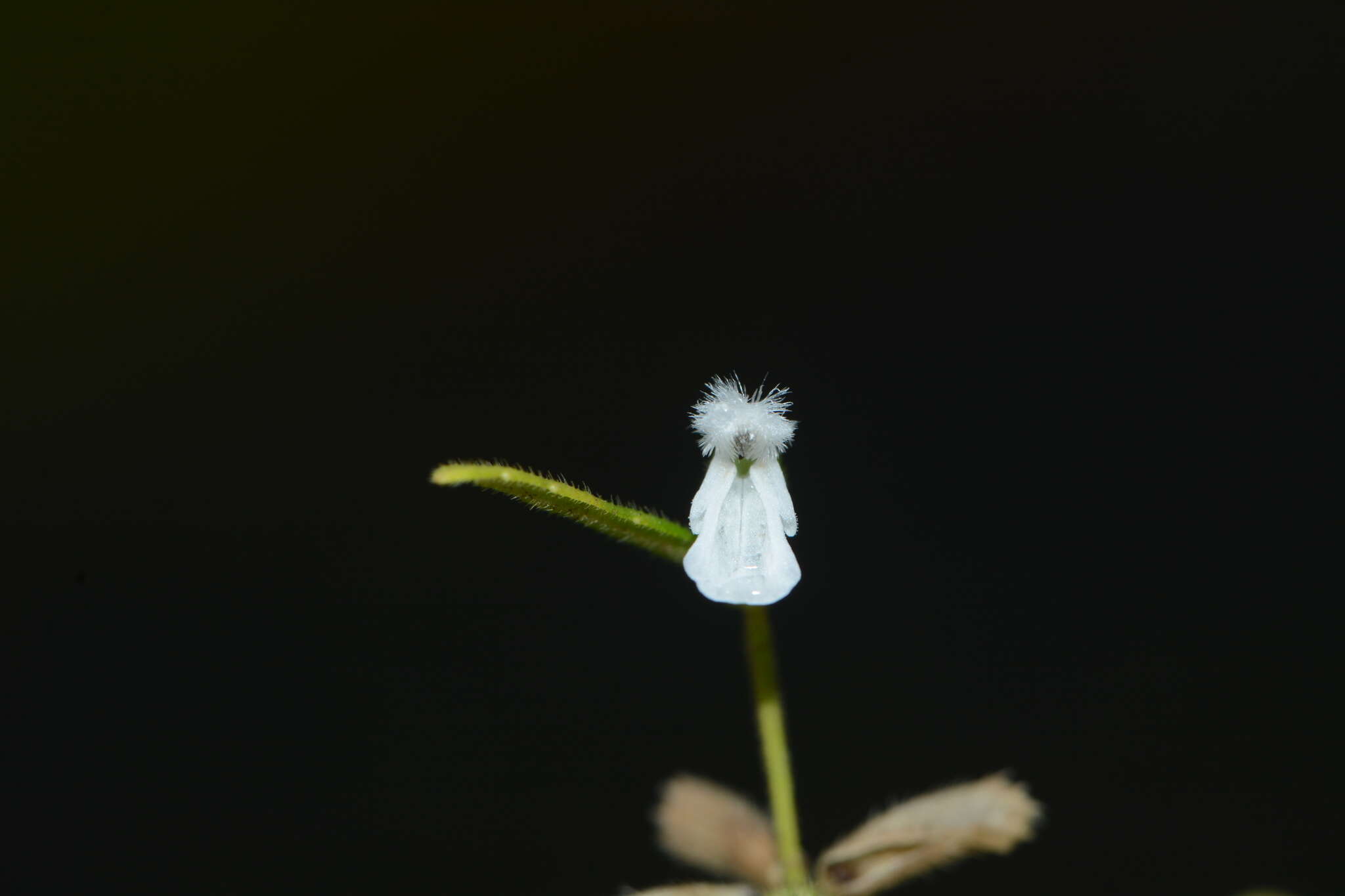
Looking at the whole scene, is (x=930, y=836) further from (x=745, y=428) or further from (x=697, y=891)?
(x=745, y=428)

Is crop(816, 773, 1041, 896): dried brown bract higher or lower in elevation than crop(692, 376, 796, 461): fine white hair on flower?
lower

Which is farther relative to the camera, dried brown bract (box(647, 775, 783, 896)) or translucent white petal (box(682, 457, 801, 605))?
dried brown bract (box(647, 775, 783, 896))

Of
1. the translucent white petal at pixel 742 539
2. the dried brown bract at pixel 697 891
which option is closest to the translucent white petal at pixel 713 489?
the translucent white petal at pixel 742 539

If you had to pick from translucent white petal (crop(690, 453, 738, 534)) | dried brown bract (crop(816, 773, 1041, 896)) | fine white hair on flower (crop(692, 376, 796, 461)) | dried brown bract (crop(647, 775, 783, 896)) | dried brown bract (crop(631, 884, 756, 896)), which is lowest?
dried brown bract (crop(631, 884, 756, 896))

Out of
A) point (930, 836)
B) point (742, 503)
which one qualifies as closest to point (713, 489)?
point (742, 503)

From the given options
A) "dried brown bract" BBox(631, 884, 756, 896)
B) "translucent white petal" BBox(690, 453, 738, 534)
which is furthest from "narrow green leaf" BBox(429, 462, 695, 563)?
"dried brown bract" BBox(631, 884, 756, 896)

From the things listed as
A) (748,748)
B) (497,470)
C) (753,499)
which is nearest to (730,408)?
(753,499)

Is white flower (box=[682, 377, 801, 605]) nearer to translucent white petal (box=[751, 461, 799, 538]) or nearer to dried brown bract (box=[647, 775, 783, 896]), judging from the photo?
translucent white petal (box=[751, 461, 799, 538])
